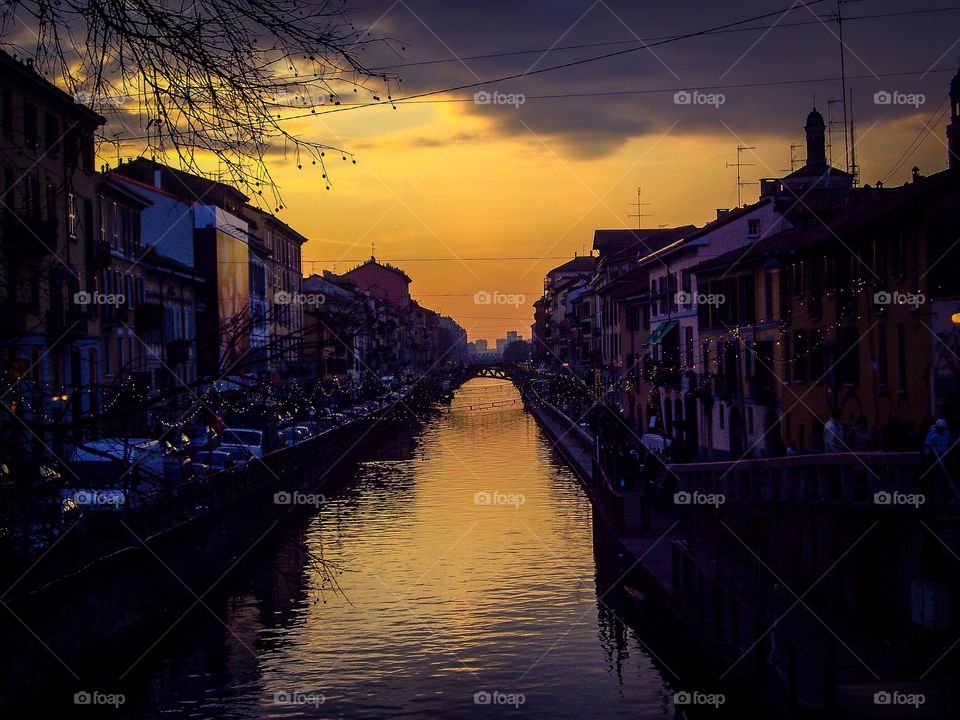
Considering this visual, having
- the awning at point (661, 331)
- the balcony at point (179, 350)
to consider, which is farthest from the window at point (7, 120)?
the awning at point (661, 331)

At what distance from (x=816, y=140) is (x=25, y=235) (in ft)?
248

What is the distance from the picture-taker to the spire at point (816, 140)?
7831 cm

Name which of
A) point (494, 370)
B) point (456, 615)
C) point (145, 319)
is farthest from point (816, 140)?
point (494, 370)

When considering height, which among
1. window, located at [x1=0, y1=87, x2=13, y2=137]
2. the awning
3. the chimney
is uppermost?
the chimney

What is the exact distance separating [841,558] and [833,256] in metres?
17.3

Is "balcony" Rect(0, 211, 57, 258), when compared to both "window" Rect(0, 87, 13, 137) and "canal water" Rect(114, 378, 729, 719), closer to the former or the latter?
"window" Rect(0, 87, 13, 137)

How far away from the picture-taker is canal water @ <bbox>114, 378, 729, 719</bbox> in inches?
779

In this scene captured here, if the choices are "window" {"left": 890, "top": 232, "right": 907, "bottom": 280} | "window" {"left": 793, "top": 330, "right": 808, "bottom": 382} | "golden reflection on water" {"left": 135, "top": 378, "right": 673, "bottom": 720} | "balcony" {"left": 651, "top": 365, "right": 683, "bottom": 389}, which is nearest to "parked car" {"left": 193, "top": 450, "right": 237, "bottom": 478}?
"golden reflection on water" {"left": 135, "top": 378, "right": 673, "bottom": 720}

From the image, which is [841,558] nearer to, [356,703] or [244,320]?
[356,703]

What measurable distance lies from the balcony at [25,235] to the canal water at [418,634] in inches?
96.8

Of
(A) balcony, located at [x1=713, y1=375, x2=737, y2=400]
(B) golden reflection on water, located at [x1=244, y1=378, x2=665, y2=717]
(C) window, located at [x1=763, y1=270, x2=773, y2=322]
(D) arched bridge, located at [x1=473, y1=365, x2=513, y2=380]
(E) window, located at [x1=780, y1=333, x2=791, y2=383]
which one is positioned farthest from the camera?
(D) arched bridge, located at [x1=473, y1=365, x2=513, y2=380]

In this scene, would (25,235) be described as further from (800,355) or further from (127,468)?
(800,355)

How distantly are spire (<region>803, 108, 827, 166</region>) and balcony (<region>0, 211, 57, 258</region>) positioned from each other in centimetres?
7383

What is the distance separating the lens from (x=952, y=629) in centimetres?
1577
